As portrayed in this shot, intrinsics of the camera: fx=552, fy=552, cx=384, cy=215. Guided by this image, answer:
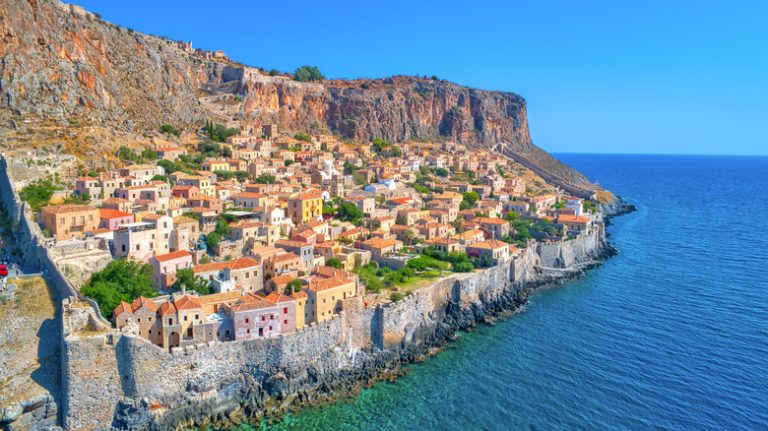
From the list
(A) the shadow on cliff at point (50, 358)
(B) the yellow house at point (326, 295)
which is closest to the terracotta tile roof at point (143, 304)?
(A) the shadow on cliff at point (50, 358)

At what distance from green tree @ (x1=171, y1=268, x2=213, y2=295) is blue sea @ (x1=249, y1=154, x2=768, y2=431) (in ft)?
33.7

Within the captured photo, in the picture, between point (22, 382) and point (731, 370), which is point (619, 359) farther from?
point (22, 382)

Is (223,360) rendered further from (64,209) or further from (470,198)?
(470,198)

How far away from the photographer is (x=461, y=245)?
163ft

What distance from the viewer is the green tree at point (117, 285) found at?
29156mm

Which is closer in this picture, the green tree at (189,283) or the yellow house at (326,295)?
the yellow house at (326,295)

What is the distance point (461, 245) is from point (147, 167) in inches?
1225

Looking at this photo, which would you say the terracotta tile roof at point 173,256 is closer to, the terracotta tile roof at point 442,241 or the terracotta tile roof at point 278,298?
the terracotta tile roof at point 278,298

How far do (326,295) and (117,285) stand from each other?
11633 millimetres

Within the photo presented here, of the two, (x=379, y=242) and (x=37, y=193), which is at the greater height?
(x=37, y=193)

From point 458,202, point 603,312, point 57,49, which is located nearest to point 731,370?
point 603,312

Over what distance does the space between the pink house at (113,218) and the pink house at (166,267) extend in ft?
17.9

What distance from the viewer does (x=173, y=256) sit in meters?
35.4

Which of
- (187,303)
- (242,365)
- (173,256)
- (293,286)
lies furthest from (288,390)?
(173,256)
